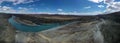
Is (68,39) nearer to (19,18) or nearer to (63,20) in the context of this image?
(63,20)

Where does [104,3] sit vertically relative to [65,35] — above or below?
above

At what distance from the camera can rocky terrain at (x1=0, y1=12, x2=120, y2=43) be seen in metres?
5.12

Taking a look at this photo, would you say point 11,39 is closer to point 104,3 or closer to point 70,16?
point 70,16

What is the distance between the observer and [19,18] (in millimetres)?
5188

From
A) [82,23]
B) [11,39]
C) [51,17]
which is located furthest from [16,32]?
[82,23]

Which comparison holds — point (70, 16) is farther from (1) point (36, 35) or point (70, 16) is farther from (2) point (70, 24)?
(1) point (36, 35)

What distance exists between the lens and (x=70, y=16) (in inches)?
201

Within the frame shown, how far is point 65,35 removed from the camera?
5.13 m

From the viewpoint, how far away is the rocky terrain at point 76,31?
5.12 metres

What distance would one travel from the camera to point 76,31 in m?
5.14

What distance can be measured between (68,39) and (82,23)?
0.27 metres

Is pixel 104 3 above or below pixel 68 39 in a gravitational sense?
above

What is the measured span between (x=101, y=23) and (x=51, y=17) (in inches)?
24.9

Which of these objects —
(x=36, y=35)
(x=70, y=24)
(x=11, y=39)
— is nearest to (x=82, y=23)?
(x=70, y=24)
